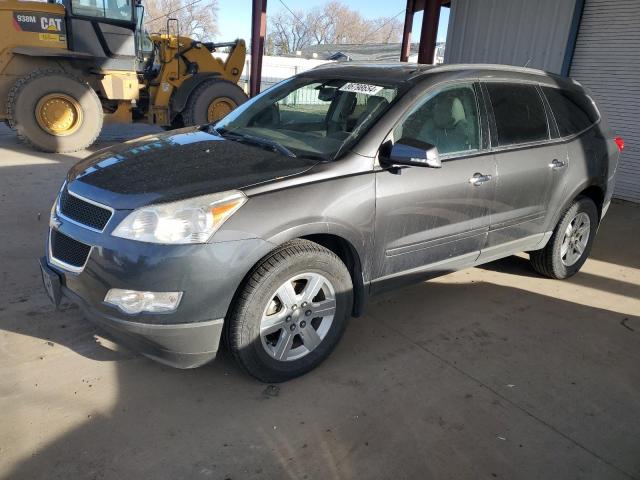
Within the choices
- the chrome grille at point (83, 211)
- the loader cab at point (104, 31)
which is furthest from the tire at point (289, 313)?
the loader cab at point (104, 31)

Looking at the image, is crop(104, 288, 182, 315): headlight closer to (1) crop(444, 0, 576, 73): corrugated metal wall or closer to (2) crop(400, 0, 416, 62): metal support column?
(1) crop(444, 0, 576, 73): corrugated metal wall

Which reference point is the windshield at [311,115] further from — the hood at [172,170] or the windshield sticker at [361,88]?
the hood at [172,170]

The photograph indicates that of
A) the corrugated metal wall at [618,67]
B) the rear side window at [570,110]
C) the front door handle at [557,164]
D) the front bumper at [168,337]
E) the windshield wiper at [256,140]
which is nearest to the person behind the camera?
the front bumper at [168,337]

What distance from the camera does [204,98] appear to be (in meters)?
9.82

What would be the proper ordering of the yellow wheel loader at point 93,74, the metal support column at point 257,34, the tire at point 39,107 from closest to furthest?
the tire at point 39,107, the yellow wheel loader at point 93,74, the metal support column at point 257,34

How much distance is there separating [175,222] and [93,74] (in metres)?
8.46

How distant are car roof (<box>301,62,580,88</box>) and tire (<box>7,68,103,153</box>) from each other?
6.27 metres

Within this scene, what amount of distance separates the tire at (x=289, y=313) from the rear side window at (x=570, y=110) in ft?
7.96

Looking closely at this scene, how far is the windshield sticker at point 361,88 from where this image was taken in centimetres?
339

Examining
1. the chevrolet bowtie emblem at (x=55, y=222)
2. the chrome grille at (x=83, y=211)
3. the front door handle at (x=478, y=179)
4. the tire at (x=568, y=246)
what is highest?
the front door handle at (x=478, y=179)

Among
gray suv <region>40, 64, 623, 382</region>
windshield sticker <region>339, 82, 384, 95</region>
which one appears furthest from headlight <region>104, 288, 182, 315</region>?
windshield sticker <region>339, 82, 384, 95</region>

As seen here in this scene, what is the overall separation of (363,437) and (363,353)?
0.77 m

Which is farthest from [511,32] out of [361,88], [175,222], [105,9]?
[175,222]

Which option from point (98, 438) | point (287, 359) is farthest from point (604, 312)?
point (98, 438)
